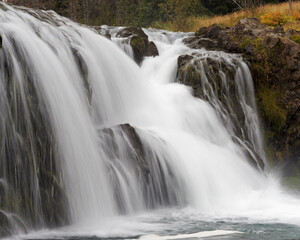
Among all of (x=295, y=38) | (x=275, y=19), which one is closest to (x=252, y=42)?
(x=295, y=38)

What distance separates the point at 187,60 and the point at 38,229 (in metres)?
6.84

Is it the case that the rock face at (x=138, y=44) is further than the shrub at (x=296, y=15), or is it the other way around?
the shrub at (x=296, y=15)

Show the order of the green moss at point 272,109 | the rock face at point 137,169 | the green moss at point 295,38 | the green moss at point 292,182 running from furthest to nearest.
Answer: the green moss at point 295,38 < the green moss at point 272,109 < the green moss at point 292,182 < the rock face at point 137,169

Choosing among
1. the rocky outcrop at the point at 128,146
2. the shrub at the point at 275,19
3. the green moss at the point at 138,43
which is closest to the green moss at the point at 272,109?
the green moss at the point at 138,43

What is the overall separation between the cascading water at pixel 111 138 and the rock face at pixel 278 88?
414mm

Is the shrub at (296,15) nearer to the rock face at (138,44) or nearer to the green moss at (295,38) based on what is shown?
the green moss at (295,38)

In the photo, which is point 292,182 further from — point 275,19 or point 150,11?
point 150,11

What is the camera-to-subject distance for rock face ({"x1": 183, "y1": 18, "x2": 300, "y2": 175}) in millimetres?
10648

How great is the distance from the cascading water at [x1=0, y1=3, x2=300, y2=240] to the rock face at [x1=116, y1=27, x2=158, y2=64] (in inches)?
77.3

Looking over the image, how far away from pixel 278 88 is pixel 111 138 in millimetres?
5909

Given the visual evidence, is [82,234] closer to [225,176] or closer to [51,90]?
[51,90]

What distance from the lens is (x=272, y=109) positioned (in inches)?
420

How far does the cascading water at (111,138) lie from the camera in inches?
225

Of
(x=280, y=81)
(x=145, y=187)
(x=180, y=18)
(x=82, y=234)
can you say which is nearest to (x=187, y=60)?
(x=280, y=81)
